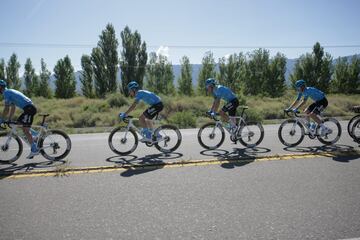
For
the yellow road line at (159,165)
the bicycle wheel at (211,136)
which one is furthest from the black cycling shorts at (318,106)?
the bicycle wheel at (211,136)

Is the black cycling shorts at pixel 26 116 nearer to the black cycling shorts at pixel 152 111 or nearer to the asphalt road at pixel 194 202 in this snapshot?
the asphalt road at pixel 194 202

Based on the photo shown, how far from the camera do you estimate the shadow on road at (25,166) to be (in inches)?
237

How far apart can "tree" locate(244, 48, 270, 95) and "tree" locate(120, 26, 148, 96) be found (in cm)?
2031

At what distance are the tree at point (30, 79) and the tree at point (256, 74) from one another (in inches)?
1740

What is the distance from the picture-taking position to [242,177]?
5277mm

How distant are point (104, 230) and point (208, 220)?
1.33 m

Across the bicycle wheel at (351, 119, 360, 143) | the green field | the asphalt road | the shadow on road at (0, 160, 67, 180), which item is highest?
the green field

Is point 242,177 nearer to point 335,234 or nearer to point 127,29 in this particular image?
point 335,234

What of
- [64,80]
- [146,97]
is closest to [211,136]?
[146,97]

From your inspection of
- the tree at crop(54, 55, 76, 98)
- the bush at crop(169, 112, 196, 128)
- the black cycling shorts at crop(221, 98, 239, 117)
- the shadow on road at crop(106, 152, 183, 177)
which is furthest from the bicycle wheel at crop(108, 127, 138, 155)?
the tree at crop(54, 55, 76, 98)

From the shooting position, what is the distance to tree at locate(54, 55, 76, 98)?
5012 centimetres

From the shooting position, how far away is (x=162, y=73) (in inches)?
2307

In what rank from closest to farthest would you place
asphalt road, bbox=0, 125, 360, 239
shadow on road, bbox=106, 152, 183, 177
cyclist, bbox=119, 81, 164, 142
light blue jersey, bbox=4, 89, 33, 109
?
1. asphalt road, bbox=0, 125, 360, 239
2. shadow on road, bbox=106, 152, 183, 177
3. light blue jersey, bbox=4, 89, 33, 109
4. cyclist, bbox=119, 81, 164, 142

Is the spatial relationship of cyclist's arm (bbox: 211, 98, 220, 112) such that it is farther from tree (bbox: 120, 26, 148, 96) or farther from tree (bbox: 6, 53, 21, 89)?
tree (bbox: 6, 53, 21, 89)
